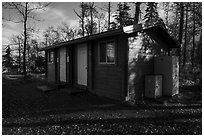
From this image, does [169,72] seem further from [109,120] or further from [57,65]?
[57,65]

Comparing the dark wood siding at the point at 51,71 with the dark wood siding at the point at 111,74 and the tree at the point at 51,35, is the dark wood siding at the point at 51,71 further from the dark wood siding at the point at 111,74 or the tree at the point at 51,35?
the tree at the point at 51,35

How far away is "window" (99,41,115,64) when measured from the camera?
23.1ft

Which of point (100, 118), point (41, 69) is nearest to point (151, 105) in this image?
point (100, 118)

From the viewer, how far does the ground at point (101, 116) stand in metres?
4.04

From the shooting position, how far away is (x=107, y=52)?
287 inches

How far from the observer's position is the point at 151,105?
6176mm

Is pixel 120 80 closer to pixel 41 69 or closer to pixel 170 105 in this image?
pixel 170 105

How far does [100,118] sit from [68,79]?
17.9 ft

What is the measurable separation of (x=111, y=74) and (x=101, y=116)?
247cm

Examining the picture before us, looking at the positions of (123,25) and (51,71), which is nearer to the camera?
(51,71)

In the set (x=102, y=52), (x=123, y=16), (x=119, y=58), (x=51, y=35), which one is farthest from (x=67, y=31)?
(x=119, y=58)

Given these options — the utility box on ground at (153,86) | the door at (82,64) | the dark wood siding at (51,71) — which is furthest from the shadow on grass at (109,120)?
the dark wood siding at (51,71)

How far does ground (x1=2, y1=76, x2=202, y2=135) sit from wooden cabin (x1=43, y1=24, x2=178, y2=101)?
742 millimetres

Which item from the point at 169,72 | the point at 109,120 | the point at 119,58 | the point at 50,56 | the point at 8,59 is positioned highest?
the point at 8,59
